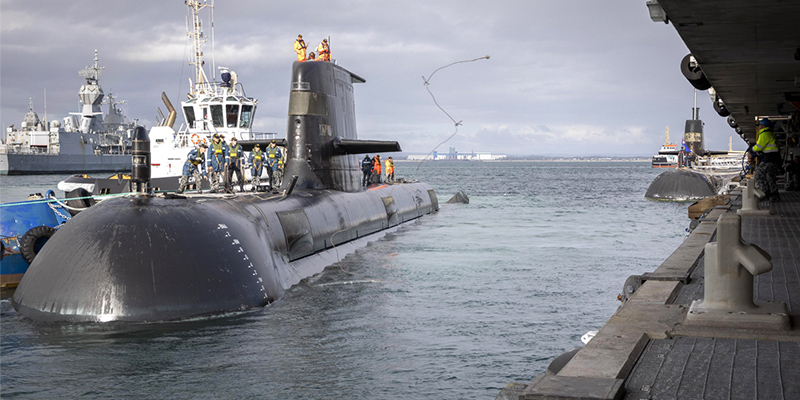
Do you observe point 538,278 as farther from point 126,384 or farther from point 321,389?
point 126,384

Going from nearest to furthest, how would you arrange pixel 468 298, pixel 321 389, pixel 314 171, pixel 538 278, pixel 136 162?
1. pixel 321 389
2. pixel 136 162
3. pixel 468 298
4. pixel 538 278
5. pixel 314 171

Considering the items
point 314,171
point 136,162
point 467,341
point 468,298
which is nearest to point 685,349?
point 467,341

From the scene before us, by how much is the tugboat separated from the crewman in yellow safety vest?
1247cm

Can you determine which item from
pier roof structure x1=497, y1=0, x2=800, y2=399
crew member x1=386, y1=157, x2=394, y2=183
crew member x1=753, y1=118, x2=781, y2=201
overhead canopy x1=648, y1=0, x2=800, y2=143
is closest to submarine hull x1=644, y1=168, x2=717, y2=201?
crew member x1=386, y1=157, x2=394, y2=183

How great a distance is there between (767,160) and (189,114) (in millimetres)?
24579

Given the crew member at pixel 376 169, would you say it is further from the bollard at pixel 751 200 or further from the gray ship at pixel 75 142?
the gray ship at pixel 75 142

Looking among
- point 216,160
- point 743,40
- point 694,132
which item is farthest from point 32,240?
point 694,132

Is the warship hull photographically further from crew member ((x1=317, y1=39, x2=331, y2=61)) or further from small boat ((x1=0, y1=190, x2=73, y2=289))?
small boat ((x1=0, y1=190, x2=73, y2=289))

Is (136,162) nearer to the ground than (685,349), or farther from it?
farther from it

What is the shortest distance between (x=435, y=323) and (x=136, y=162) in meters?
5.27

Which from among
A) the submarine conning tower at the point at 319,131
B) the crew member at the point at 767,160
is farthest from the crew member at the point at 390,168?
the crew member at the point at 767,160

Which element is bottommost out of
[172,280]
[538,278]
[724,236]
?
[538,278]

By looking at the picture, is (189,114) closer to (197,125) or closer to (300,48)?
(197,125)

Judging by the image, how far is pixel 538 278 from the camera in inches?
602
